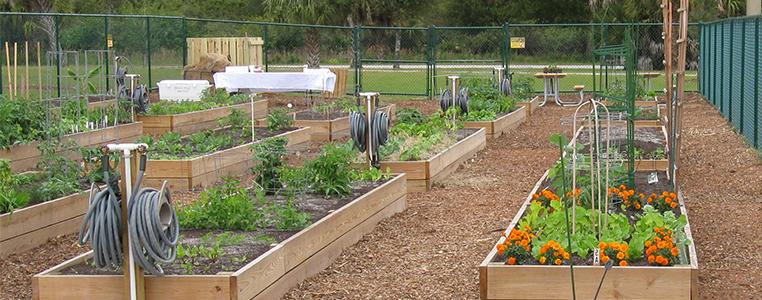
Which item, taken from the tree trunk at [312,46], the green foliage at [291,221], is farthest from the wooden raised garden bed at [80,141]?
the tree trunk at [312,46]

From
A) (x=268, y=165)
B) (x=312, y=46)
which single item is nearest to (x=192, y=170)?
(x=268, y=165)

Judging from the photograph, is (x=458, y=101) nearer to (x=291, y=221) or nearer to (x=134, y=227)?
(x=291, y=221)

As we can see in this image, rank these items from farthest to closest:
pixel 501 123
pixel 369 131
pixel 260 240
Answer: pixel 501 123
pixel 369 131
pixel 260 240

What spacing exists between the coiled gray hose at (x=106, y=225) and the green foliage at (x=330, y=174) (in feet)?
11.5

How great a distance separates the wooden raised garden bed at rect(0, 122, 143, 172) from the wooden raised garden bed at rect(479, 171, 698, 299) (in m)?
6.13

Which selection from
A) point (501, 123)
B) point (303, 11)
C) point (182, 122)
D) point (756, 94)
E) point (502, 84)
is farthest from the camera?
point (303, 11)

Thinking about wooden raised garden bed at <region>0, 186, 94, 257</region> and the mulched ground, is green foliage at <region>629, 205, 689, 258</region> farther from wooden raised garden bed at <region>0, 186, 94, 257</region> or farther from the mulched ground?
wooden raised garden bed at <region>0, 186, 94, 257</region>

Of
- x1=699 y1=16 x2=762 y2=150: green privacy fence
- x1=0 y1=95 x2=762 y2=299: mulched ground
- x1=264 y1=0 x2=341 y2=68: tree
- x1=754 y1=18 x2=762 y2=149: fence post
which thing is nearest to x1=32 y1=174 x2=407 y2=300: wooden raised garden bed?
x1=0 y1=95 x2=762 y2=299: mulched ground

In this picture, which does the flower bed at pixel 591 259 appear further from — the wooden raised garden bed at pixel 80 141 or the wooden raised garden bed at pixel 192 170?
the wooden raised garden bed at pixel 80 141

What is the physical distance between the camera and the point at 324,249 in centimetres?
867

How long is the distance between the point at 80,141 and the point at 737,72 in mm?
10099

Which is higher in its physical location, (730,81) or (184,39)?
(184,39)

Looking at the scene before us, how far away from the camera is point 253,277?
7.12 meters

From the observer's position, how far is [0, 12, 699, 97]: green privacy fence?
24906 mm
